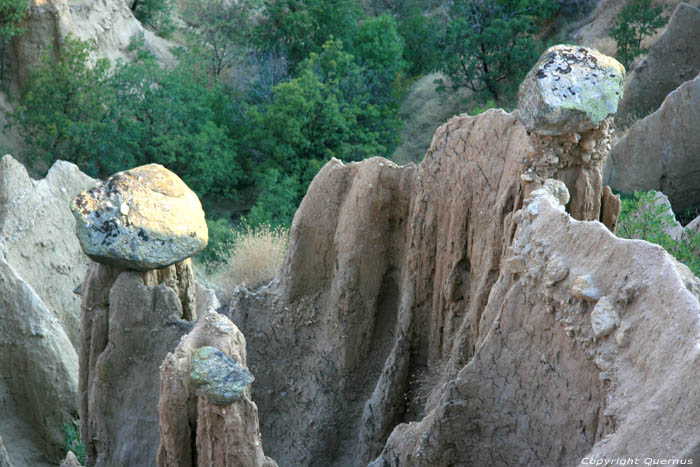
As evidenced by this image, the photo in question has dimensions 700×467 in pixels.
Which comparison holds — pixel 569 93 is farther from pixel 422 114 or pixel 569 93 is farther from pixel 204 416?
pixel 422 114

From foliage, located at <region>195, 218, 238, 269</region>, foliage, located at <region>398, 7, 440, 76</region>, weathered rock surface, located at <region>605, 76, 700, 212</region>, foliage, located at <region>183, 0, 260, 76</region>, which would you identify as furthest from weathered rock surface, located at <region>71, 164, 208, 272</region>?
foliage, located at <region>398, 7, 440, 76</region>

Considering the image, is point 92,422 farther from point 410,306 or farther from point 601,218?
point 601,218

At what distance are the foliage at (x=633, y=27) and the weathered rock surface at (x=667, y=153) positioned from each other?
28.4ft

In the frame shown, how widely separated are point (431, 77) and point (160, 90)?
34.4ft

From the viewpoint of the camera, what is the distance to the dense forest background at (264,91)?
22.3 m

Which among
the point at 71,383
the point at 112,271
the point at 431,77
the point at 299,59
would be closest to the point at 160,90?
the point at 299,59

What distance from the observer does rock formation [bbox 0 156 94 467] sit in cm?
939

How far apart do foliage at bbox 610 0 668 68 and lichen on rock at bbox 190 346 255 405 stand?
19.9 m

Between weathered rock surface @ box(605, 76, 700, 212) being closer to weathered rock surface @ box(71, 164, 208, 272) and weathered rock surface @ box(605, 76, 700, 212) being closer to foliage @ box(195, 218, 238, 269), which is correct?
foliage @ box(195, 218, 238, 269)

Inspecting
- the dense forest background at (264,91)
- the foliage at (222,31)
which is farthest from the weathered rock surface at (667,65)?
the foliage at (222,31)

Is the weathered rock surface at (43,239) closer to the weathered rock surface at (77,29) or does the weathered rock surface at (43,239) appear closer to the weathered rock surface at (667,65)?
the weathered rock surface at (667,65)

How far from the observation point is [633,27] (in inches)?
915

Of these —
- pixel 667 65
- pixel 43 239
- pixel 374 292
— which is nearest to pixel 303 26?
pixel 667 65

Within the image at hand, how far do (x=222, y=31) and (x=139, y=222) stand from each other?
22865 millimetres
